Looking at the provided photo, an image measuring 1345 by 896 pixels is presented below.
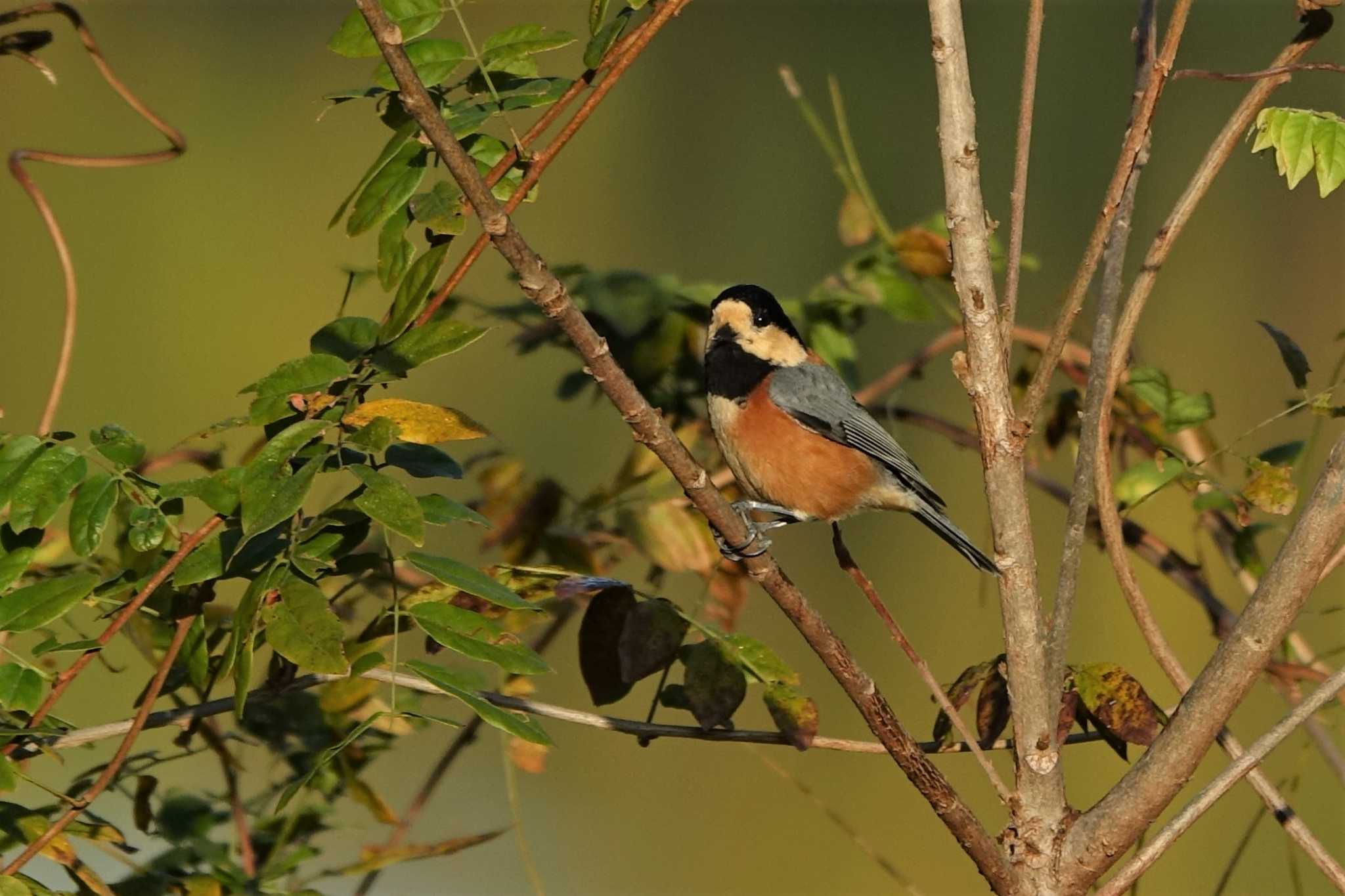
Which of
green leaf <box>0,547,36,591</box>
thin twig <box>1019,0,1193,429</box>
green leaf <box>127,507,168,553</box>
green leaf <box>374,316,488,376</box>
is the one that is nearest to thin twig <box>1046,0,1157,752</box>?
thin twig <box>1019,0,1193,429</box>

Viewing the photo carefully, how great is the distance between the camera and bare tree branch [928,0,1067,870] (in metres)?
1.60

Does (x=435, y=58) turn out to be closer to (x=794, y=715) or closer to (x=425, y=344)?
(x=425, y=344)

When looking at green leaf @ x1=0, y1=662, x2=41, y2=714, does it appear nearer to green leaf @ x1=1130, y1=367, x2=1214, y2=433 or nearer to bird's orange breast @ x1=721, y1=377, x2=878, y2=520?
bird's orange breast @ x1=721, y1=377, x2=878, y2=520

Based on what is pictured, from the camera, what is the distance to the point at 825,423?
3.23 metres

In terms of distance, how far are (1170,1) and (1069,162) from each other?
2425mm

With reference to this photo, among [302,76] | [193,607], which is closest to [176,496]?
[193,607]

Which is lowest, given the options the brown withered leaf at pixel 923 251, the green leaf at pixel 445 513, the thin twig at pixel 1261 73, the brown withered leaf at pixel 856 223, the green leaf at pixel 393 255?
the green leaf at pixel 445 513

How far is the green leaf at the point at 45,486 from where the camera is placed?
64.6 inches

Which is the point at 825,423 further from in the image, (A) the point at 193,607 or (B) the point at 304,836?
(A) the point at 193,607

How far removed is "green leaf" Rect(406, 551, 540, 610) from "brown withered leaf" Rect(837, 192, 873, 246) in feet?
5.51

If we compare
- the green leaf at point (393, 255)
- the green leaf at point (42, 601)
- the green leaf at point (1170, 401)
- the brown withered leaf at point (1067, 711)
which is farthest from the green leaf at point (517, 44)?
the green leaf at point (1170, 401)

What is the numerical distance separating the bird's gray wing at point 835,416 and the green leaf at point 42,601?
70.6 inches

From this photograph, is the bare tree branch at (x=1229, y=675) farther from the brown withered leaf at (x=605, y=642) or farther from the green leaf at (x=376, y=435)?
the green leaf at (x=376, y=435)

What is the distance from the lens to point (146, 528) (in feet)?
5.67
